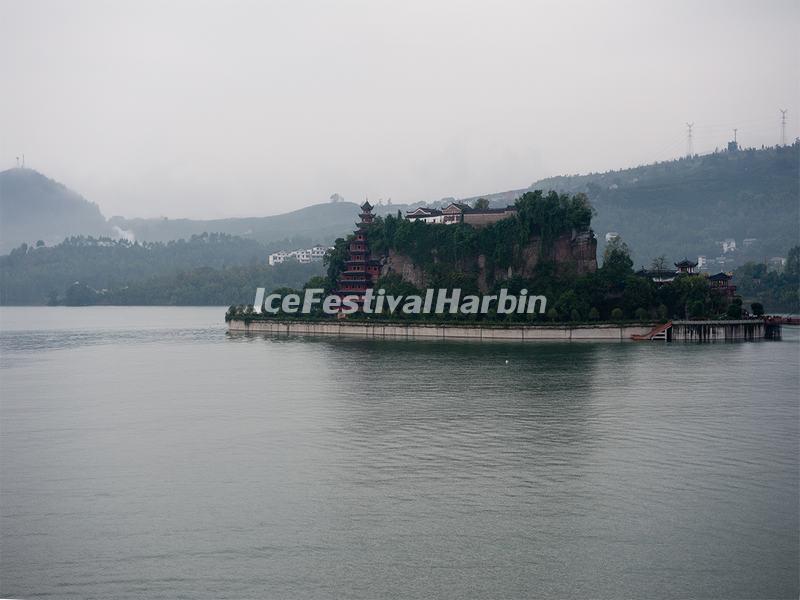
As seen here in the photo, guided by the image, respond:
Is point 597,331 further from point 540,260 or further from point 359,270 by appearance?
point 359,270

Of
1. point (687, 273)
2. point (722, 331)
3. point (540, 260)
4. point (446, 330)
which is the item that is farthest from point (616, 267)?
point (446, 330)

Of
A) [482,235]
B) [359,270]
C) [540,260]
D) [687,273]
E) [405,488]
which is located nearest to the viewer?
[405,488]

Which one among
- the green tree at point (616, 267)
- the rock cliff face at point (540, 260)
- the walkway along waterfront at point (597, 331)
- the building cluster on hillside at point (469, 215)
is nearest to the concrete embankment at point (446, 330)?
the walkway along waterfront at point (597, 331)

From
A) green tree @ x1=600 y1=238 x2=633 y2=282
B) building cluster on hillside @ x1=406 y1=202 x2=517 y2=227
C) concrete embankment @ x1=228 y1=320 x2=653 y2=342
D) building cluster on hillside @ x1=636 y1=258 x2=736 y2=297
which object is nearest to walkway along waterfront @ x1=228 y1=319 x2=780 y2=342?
concrete embankment @ x1=228 y1=320 x2=653 y2=342

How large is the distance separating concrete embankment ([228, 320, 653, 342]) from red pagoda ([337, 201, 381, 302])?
21.3 feet

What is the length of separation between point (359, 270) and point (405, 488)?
72845mm

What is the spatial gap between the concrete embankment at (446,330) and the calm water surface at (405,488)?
27.8 meters

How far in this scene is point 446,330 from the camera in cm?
7819

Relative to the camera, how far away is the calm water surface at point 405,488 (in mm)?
16750

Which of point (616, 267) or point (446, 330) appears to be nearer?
point (446, 330)

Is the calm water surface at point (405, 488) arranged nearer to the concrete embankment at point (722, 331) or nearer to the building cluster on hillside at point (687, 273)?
A: the concrete embankment at point (722, 331)

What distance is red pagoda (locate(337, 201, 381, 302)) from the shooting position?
9300 centimetres

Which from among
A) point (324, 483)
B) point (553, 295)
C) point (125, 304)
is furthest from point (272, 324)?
point (125, 304)

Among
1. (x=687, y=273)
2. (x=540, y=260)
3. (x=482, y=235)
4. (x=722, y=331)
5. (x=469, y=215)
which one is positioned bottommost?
(x=722, y=331)
